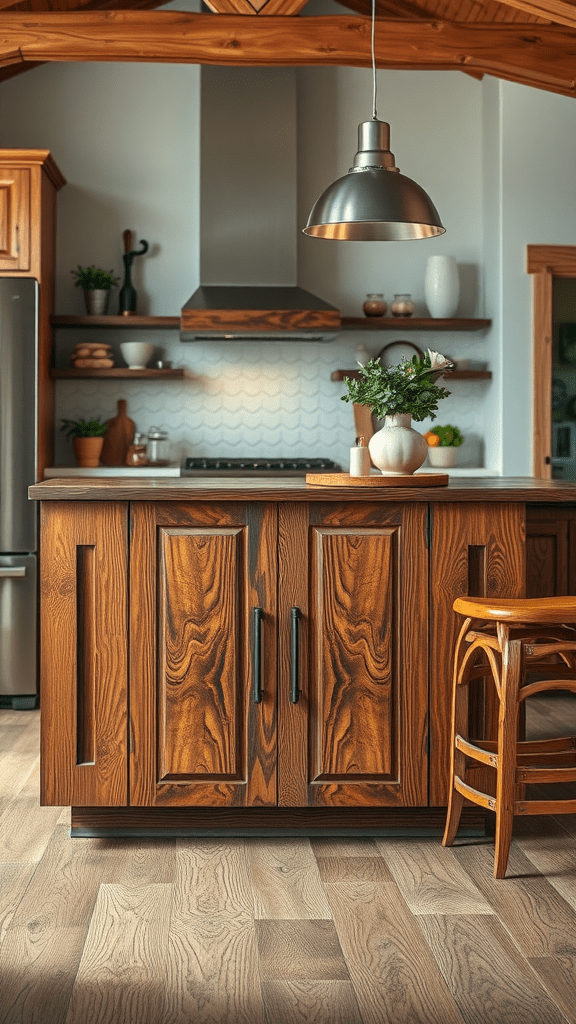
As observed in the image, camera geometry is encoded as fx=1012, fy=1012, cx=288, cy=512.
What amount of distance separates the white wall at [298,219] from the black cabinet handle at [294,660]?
2973mm

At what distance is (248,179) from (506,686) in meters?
3.80

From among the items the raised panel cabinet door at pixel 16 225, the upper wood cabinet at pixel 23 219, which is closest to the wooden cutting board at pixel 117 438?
the upper wood cabinet at pixel 23 219

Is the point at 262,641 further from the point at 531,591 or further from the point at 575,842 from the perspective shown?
the point at 531,591

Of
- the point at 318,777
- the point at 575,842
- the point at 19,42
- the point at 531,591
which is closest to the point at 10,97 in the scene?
the point at 19,42

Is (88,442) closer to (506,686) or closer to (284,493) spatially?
(284,493)

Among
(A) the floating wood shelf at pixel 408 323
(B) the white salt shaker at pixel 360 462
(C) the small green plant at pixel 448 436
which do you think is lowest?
(B) the white salt shaker at pixel 360 462

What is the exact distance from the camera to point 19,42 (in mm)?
4199

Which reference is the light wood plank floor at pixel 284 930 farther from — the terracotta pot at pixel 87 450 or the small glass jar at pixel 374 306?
the small glass jar at pixel 374 306

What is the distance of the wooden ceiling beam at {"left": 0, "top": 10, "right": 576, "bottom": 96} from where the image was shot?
4184 mm

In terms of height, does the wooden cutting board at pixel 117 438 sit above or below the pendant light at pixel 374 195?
below

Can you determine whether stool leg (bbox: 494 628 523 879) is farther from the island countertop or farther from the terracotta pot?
the terracotta pot

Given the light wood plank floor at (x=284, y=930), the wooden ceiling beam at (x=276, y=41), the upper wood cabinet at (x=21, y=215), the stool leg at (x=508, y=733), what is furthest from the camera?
A: the upper wood cabinet at (x=21, y=215)

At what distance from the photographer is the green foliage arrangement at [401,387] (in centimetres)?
307

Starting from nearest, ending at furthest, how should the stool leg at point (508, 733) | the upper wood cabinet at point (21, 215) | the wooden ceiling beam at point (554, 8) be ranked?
the stool leg at point (508, 733) < the wooden ceiling beam at point (554, 8) < the upper wood cabinet at point (21, 215)
